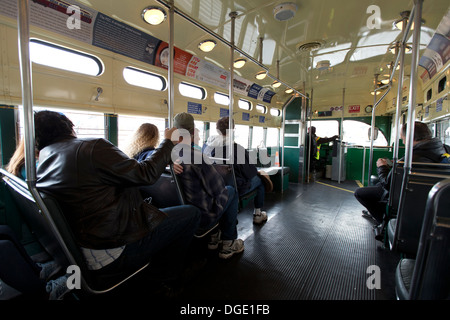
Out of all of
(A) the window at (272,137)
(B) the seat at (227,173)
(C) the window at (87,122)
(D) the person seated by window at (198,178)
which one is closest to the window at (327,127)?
(A) the window at (272,137)

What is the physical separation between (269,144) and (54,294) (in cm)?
665

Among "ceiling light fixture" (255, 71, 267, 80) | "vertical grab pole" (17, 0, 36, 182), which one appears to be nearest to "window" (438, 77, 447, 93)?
"ceiling light fixture" (255, 71, 267, 80)

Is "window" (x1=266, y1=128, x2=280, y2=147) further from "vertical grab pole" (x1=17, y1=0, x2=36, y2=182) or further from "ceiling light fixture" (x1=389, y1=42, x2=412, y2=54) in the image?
"vertical grab pole" (x1=17, y1=0, x2=36, y2=182)

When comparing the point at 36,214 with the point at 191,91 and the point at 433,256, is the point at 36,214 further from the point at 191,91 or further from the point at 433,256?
the point at 191,91

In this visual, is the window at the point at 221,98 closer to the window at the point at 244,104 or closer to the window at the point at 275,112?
the window at the point at 244,104

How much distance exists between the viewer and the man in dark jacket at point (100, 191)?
1.20 metres

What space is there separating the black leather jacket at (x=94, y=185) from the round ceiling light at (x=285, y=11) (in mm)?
2612

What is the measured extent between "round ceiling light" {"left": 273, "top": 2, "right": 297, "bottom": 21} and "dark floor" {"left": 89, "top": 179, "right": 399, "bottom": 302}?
9.60ft

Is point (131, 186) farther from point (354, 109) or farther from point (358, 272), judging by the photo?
point (354, 109)

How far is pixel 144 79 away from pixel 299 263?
3415 mm

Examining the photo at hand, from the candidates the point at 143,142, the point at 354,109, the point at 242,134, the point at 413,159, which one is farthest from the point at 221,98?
the point at 354,109

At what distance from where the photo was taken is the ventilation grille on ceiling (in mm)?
3837
